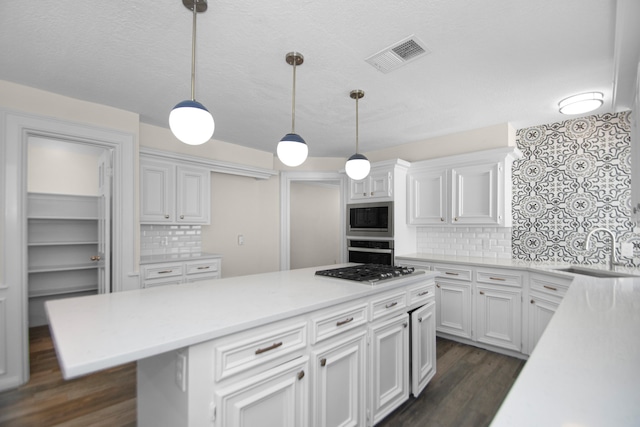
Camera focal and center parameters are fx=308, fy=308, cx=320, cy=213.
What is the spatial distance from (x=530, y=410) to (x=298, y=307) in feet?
3.19

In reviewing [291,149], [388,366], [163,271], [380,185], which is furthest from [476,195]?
[163,271]

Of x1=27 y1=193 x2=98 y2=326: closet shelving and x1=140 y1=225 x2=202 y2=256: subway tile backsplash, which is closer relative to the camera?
x1=140 y1=225 x2=202 y2=256: subway tile backsplash

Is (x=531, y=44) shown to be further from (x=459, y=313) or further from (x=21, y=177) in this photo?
(x=21, y=177)

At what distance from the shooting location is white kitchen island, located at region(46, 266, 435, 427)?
3.65 feet

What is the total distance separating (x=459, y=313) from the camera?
3.33 meters

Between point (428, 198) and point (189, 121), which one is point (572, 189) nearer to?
point (428, 198)

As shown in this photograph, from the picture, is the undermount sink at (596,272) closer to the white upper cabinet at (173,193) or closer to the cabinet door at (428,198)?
the cabinet door at (428,198)

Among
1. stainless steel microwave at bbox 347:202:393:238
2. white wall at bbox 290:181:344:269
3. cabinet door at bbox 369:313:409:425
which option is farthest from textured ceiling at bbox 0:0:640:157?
white wall at bbox 290:181:344:269

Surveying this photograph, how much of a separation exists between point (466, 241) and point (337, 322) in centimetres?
281

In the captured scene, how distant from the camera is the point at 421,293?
A: 7.59ft

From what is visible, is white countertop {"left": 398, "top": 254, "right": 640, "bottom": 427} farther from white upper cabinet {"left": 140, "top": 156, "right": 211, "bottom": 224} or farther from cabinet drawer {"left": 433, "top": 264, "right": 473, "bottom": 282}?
white upper cabinet {"left": 140, "top": 156, "right": 211, "bottom": 224}

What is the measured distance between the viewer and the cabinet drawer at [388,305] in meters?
1.88

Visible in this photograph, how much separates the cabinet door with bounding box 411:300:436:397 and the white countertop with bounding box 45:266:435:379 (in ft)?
1.36

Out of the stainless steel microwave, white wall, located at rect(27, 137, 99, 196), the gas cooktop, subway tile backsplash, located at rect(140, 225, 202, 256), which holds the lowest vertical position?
the gas cooktop
